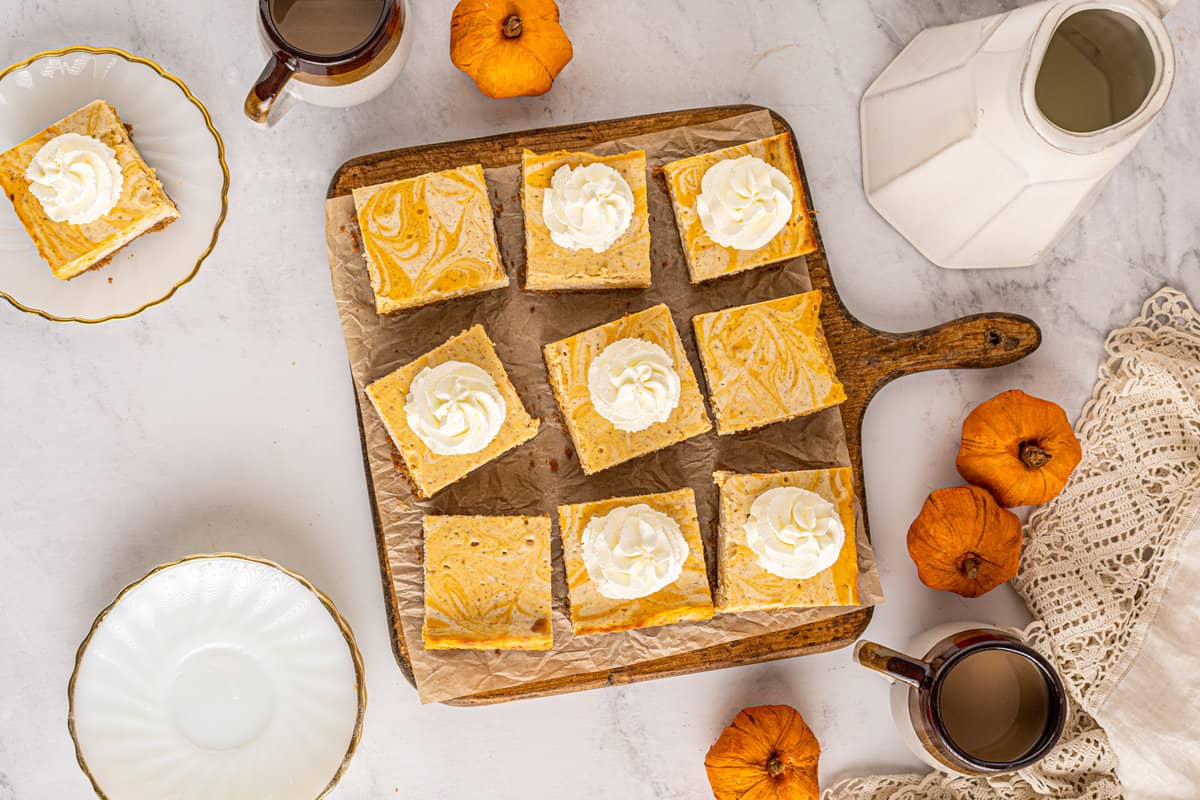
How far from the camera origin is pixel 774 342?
271 centimetres

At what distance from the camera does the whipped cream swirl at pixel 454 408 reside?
254 cm

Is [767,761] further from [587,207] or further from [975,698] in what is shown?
[587,207]

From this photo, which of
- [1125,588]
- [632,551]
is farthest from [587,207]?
[1125,588]

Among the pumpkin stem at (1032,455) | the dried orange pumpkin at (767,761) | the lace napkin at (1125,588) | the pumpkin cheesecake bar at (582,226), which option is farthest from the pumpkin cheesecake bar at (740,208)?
the dried orange pumpkin at (767,761)

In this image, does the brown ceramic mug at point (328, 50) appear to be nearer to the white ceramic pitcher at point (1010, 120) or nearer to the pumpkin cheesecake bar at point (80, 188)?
the pumpkin cheesecake bar at point (80, 188)

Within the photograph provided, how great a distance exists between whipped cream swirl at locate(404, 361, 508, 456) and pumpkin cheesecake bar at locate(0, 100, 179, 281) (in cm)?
96

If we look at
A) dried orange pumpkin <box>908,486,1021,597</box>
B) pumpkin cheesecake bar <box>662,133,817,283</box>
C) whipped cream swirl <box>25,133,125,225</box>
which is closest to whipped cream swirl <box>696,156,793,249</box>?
pumpkin cheesecake bar <box>662,133,817,283</box>

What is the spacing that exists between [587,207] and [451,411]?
714 mm

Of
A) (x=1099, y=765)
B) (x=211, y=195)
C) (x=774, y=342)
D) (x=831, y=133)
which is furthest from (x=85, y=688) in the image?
(x=1099, y=765)

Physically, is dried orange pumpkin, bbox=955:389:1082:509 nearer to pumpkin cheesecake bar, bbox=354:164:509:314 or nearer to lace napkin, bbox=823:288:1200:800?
lace napkin, bbox=823:288:1200:800

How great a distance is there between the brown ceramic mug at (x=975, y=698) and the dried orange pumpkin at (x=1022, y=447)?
1.50 feet

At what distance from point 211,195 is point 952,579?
257cm

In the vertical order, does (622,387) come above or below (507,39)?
below

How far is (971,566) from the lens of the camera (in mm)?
2689
